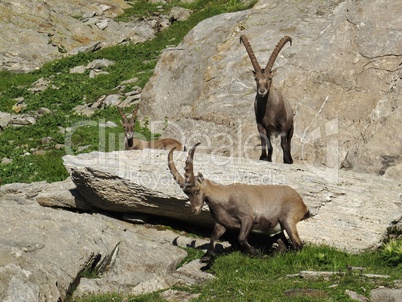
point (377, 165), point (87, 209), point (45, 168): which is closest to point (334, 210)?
point (377, 165)

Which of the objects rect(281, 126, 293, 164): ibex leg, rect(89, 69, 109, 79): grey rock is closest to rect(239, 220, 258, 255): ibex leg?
rect(281, 126, 293, 164): ibex leg

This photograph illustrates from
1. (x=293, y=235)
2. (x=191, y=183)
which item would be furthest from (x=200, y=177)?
(x=293, y=235)

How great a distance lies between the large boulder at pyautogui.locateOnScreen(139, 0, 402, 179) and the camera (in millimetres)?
17000

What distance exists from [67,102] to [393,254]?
674 inches

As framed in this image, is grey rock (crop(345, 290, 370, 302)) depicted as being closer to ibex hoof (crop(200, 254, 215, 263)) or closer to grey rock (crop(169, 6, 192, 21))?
ibex hoof (crop(200, 254, 215, 263))

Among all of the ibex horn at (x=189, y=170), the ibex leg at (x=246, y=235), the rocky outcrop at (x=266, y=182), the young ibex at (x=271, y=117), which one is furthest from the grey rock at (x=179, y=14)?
the ibex leg at (x=246, y=235)

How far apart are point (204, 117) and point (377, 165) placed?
5615mm

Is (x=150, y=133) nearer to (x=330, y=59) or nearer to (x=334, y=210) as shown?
(x=330, y=59)

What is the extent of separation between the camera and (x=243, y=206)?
42.2 ft

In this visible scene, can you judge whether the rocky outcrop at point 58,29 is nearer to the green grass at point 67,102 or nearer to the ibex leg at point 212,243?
the green grass at point 67,102

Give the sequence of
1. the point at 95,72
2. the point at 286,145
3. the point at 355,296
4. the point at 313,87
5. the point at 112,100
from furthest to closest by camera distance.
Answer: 1. the point at 95,72
2. the point at 112,100
3. the point at 313,87
4. the point at 286,145
5. the point at 355,296

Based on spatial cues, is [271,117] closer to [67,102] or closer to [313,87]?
[313,87]

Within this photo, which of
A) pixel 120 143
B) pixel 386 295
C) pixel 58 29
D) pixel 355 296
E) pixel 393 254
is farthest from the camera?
pixel 58 29

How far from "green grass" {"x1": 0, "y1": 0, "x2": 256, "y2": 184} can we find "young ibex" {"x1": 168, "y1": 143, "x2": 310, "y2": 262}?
735cm
